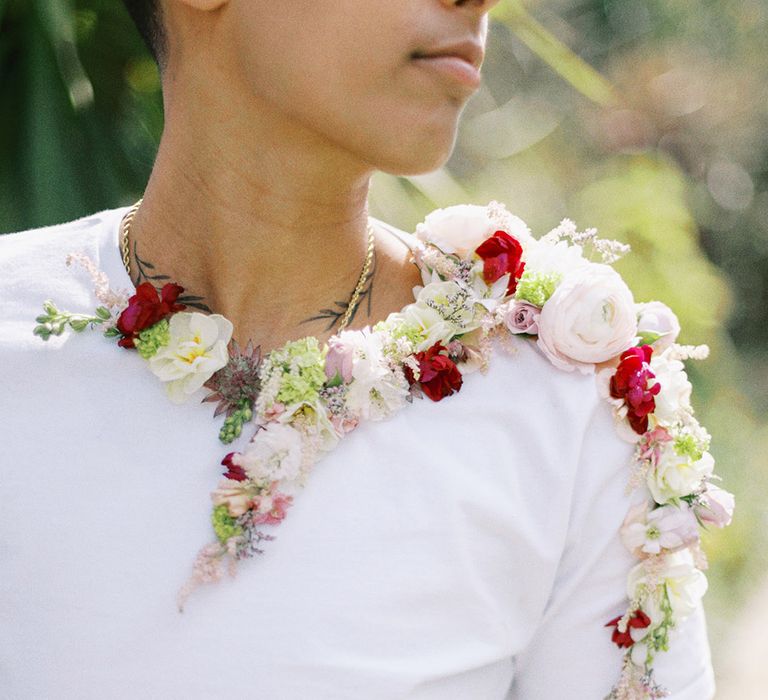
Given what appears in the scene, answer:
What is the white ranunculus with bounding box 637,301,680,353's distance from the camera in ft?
5.62

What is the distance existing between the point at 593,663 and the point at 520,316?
20.1 inches

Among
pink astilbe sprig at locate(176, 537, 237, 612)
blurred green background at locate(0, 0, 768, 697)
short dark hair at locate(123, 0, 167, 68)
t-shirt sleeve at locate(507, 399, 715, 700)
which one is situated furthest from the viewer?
blurred green background at locate(0, 0, 768, 697)

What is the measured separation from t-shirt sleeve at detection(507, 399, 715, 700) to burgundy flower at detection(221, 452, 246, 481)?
1.54 feet

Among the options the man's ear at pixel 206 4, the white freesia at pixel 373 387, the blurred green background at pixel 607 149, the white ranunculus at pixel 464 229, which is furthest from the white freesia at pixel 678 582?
the blurred green background at pixel 607 149

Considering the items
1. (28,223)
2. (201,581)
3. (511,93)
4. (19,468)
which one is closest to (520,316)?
(201,581)

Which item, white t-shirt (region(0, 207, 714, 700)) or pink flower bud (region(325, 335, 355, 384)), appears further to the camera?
pink flower bud (region(325, 335, 355, 384))

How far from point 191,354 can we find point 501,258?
49 cm

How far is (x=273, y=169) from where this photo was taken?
1.68 metres

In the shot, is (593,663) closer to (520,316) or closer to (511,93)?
(520,316)

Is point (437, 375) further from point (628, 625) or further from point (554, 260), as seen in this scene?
point (628, 625)

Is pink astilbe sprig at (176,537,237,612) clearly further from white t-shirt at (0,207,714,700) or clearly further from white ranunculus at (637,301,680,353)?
white ranunculus at (637,301,680,353)

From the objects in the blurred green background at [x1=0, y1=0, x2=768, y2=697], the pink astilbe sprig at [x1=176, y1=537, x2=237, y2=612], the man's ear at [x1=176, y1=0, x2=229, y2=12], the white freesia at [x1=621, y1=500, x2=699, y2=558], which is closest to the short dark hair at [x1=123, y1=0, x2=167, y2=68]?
the man's ear at [x1=176, y1=0, x2=229, y2=12]

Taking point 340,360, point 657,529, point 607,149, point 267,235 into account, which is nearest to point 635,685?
point 657,529

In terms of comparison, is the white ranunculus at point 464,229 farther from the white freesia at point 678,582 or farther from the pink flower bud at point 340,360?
the white freesia at point 678,582
